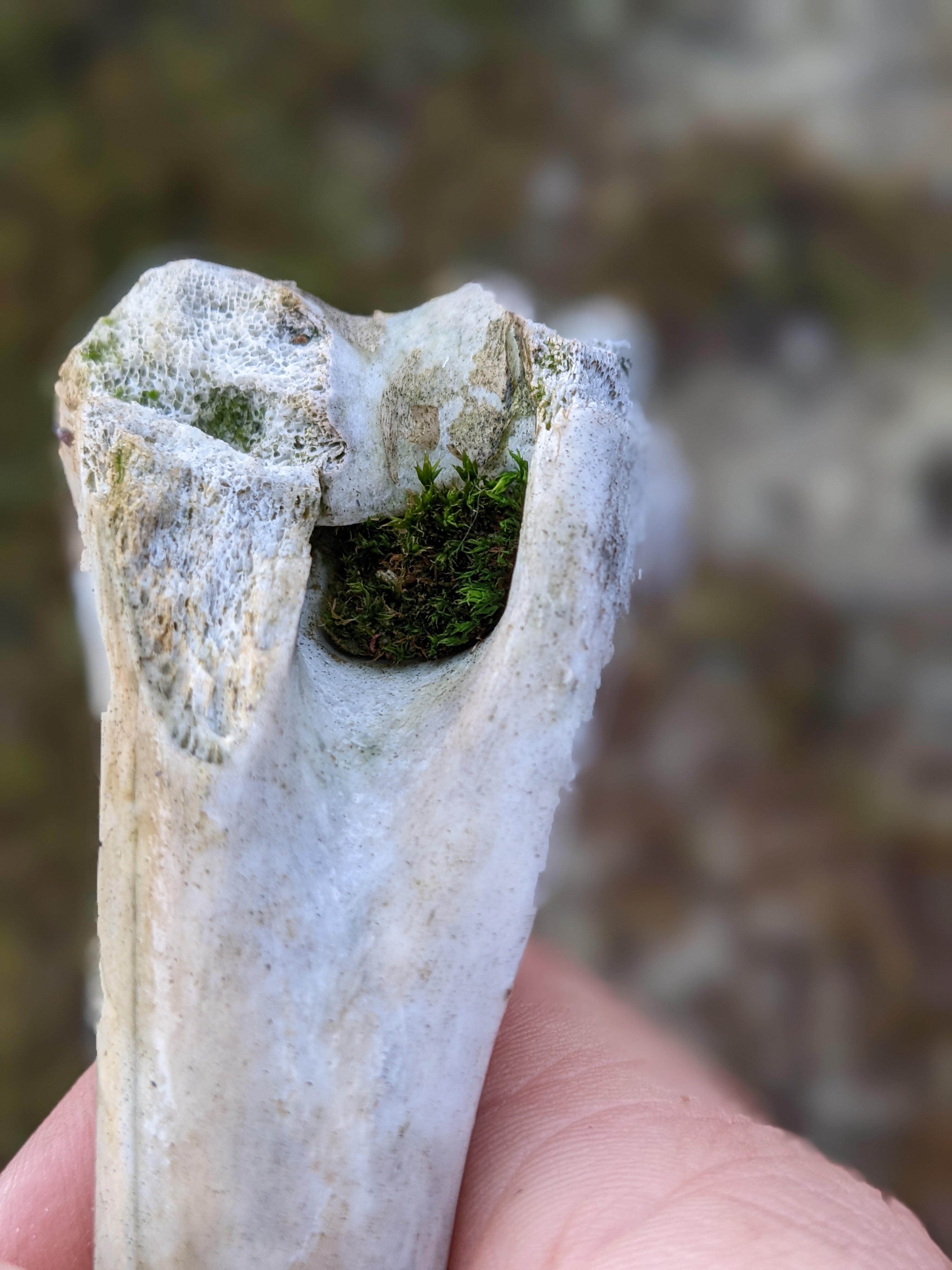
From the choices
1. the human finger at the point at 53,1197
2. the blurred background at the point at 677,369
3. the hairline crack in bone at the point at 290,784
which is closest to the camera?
the hairline crack in bone at the point at 290,784

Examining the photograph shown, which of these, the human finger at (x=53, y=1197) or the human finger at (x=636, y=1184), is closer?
the human finger at (x=636, y=1184)

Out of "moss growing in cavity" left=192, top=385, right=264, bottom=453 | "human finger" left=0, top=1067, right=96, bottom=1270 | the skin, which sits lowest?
"human finger" left=0, top=1067, right=96, bottom=1270

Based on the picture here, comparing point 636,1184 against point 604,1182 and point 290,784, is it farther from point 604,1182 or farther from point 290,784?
point 290,784

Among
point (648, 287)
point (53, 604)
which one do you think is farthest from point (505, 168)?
point (53, 604)

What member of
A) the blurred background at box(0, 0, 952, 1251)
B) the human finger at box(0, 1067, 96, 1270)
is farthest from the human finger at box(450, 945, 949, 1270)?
the blurred background at box(0, 0, 952, 1251)

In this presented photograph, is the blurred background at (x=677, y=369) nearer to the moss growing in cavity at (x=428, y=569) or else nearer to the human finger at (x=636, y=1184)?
the human finger at (x=636, y=1184)

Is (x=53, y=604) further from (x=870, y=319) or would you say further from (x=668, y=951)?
(x=870, y=319)

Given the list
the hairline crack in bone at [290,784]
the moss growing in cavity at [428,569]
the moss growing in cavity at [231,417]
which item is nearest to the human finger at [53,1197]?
the hairline crack in bone at [290,784]

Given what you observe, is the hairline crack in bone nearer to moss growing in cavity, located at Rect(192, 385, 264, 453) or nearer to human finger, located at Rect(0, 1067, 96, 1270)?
moss growing in cavity, located at Rect(192, 385, 264, 453)

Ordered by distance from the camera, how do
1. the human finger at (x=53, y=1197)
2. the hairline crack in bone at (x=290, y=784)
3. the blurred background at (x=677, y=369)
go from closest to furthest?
the hairline crack in bone at (x=290, y=784), the human finger at (x=53, y=1197), the blurred background at (x=677, y=369)
